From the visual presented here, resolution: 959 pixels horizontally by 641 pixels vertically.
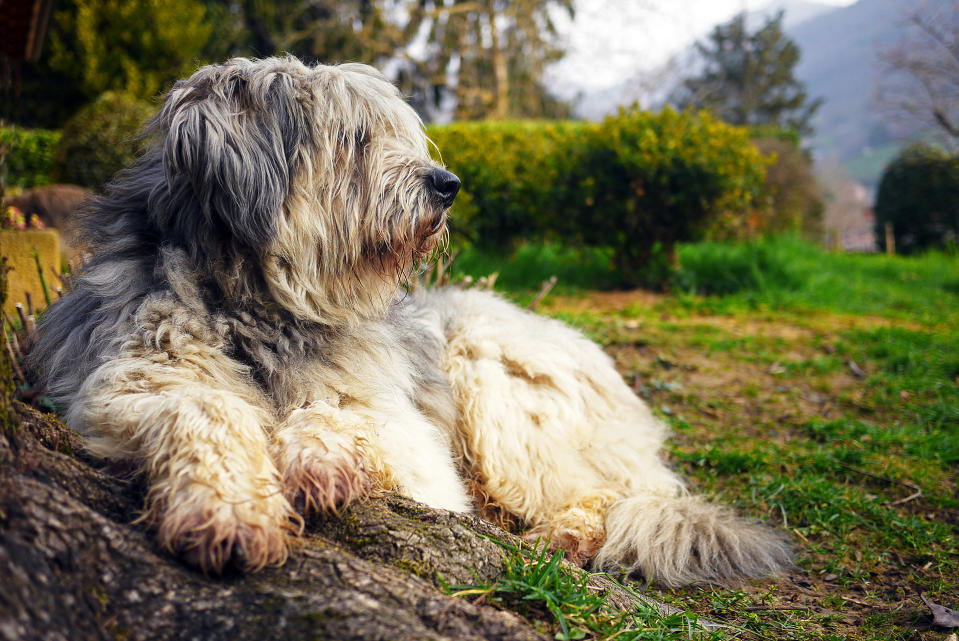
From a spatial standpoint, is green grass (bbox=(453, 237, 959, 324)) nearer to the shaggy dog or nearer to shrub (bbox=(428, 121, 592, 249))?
shrub (bbox=(428, 121, 592, 249))

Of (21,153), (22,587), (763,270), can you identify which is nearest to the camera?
(22,587)

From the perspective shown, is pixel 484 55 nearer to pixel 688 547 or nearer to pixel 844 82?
pixel 688 547

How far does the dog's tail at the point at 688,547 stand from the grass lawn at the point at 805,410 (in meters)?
0.08

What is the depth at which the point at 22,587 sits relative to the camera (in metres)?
1.38

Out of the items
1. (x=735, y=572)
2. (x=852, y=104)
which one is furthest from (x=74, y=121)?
(x=852, y=104)

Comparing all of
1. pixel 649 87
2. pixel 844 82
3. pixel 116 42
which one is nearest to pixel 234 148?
pixel 116 42

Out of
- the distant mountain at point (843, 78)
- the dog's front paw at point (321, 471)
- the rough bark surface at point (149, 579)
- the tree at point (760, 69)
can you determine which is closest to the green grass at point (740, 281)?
the dog's front paw at point (321, 471)

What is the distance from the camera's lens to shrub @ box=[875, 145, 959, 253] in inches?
670

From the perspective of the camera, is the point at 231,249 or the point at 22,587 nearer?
the point at 22,587

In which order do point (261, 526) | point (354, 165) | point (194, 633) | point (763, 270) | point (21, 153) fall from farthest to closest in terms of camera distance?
point (21, 153), point (763, 270), point (354, 165), point (261, 526), point (194, 633)

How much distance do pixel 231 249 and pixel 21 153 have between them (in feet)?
37.2

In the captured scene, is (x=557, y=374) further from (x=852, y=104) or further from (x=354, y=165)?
(x=852, y=104)

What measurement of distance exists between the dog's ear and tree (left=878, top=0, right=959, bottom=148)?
23.8 metres

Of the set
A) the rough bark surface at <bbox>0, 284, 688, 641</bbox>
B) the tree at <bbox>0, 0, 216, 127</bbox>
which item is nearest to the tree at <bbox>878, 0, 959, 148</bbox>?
the tree at <bbox>0, 0, 216, 127</bbox>
